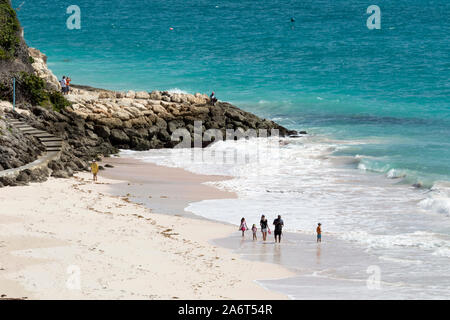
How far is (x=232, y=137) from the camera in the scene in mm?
45625

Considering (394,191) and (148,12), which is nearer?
(394,191)

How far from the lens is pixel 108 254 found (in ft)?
68.3

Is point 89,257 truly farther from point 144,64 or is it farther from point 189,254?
point 144,64

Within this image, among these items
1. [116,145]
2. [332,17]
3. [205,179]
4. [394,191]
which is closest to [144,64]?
[332,17]

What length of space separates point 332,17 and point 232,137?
52981mm

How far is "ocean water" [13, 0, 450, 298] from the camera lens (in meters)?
28.4

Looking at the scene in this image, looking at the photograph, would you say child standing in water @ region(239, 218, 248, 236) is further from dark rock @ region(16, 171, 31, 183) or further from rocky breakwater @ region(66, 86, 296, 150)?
rocky breakwater @ region(66, 86, 296, 150)

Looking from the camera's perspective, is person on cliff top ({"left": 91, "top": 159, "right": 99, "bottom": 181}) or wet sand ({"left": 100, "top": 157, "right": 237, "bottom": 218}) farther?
person on cliff top ({"left": 91, "top": 159, "right": 99, "bottom": 181})

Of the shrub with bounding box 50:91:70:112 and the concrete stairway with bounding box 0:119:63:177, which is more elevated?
the shrub with bounding box 50:91:70:112

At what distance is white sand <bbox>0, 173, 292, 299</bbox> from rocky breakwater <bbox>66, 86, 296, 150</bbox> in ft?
48.0

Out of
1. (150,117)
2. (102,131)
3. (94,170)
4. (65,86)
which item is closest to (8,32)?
(65,86)

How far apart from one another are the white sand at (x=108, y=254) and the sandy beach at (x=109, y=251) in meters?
0.03

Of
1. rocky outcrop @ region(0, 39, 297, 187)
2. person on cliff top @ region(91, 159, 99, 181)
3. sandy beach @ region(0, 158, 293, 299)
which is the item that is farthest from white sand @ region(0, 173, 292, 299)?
rocky outcrop @ region(0, 39, 297, 187)
